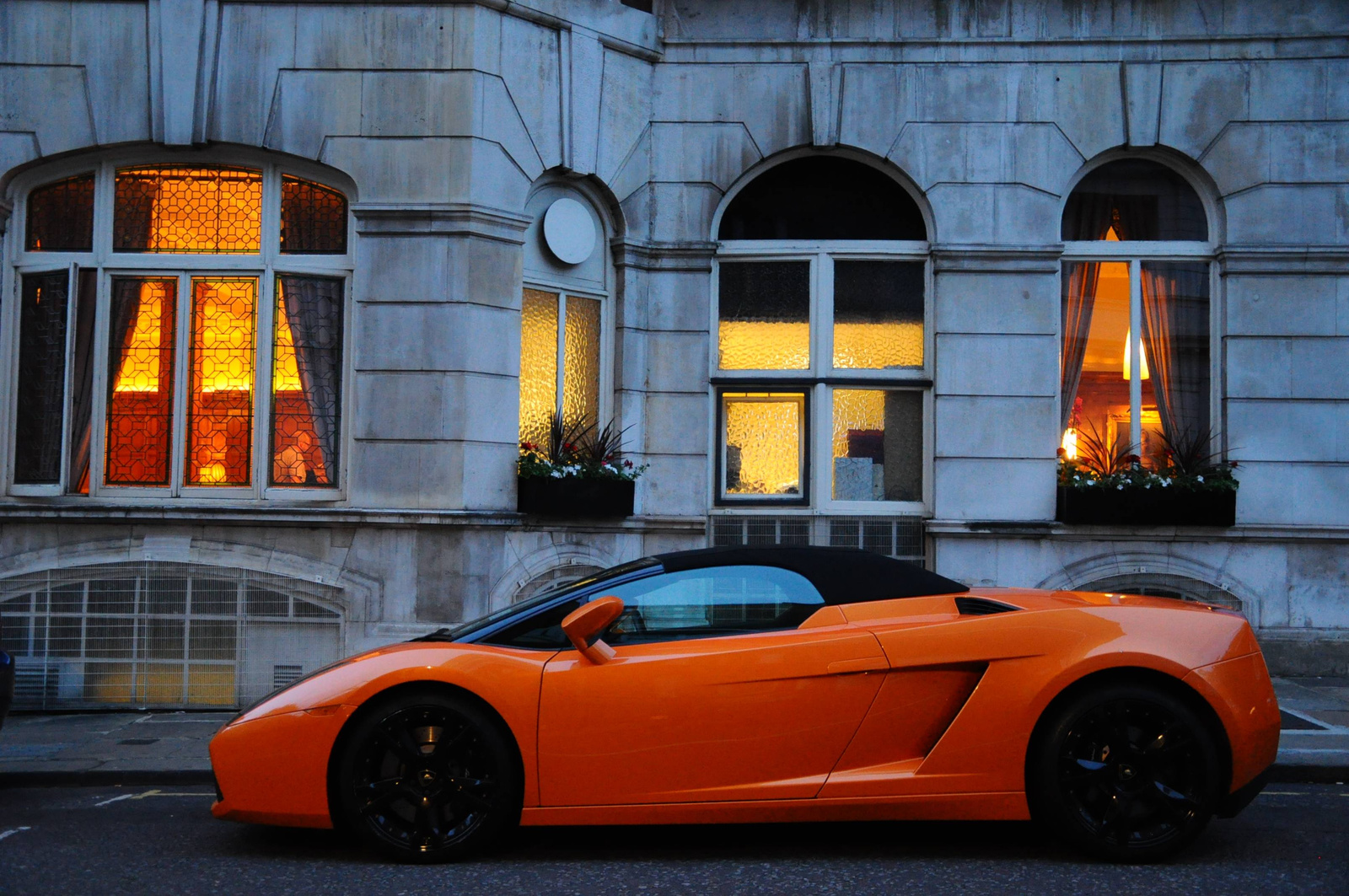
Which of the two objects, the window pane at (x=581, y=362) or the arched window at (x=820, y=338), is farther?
the arched window at (x=820, y=338)

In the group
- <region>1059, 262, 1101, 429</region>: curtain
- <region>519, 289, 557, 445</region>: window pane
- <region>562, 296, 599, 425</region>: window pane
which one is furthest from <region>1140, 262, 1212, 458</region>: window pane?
<region>519, 289, 557, 445</region>: window pane

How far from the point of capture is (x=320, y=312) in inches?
378

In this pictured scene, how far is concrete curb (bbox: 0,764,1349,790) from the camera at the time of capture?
262 inches

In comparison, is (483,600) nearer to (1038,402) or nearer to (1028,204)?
(1038,402)

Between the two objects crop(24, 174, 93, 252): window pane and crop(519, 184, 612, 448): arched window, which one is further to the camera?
crop(519, 184, 612, 448): arched window

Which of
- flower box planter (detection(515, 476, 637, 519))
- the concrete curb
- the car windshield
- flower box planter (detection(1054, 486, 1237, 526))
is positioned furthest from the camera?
flower box planter (detection(1054, 486, 1237, 526))

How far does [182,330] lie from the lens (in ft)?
31.4

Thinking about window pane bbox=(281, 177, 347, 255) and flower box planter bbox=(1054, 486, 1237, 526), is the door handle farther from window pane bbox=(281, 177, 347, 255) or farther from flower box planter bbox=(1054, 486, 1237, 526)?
window pane bbox=(281, 177, 347, 255)

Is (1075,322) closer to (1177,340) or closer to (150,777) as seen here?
(1177,340)

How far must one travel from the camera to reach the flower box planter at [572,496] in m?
9.61

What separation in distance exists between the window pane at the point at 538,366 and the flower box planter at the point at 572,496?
1.67ft

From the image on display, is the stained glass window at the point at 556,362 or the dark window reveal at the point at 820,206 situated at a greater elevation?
the dark window reveal at the point at 820,206

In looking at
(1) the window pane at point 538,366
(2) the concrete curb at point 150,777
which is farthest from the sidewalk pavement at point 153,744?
(1) the window pane at point 538,366

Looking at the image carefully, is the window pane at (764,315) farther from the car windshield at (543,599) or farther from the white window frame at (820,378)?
the car windshield at (543,599)
